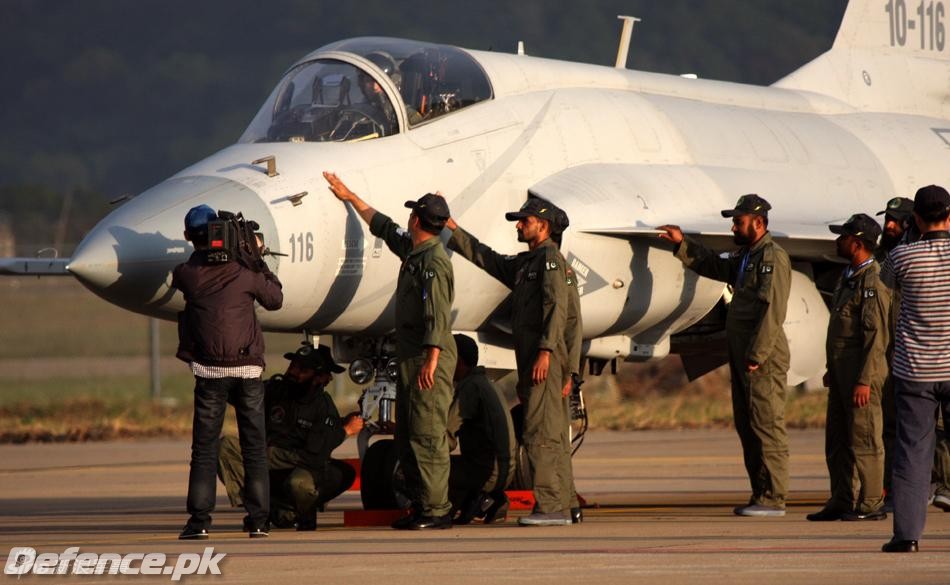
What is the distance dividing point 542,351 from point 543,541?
1469 mm

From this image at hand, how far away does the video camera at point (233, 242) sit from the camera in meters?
9.74

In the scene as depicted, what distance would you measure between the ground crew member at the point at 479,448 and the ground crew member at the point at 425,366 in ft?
1.72

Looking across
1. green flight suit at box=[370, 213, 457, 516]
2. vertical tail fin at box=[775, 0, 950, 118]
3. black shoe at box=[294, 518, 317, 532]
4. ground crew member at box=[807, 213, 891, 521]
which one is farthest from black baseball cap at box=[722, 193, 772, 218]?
vertical tail fin at box=[775, 0, 950, 118]

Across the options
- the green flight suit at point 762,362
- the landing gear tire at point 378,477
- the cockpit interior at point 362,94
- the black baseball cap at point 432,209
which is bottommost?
the landing gear tire at point 378,477

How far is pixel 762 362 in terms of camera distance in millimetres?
10984

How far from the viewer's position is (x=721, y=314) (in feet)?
43.7

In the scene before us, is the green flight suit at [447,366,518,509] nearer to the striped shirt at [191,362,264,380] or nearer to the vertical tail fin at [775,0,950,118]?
the striped shirt at [191,362,264,380]

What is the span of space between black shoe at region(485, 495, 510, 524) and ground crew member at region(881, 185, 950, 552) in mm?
2985

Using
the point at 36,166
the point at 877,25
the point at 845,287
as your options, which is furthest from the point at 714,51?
the point at 845,287

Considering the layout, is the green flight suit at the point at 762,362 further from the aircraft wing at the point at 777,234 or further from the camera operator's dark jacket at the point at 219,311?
the camera operator's dark jacket at the point at 219,311

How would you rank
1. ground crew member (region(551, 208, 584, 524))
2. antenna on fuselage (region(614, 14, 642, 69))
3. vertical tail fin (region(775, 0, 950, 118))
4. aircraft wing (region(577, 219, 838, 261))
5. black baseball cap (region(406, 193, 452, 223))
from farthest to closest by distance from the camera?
vertical tail fin (region(775, 0, 950, 118))
antenna on fuselage (region(614, 14, 642, 69))
aircraft wing (region(577, 219, 838, 261))
ground crew member (region(551, 208, 584, 524))
black baseball cap (region(406, 193, 452, 223))

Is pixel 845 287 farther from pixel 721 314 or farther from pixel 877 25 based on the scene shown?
pixel 877 25

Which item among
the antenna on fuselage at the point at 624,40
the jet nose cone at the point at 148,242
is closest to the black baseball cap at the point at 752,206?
the jet nose cone at the point at 148,242

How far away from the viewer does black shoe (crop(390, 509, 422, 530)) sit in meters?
10.3
